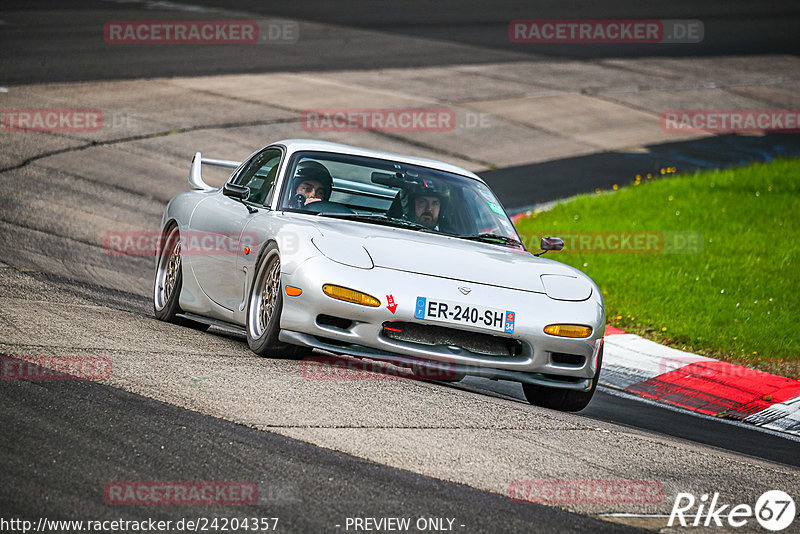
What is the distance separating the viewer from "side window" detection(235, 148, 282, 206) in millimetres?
8102

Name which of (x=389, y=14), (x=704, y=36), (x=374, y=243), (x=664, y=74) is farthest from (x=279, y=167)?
(x=704, y=36)

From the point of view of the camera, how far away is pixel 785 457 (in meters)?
6.87

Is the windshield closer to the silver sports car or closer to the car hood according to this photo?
the silver sports car

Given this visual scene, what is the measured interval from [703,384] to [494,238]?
2118mm

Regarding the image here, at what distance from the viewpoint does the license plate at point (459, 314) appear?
21.4 ft

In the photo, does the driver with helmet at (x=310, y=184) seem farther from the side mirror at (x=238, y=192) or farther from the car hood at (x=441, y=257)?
the car hood at (x=441, y=257)

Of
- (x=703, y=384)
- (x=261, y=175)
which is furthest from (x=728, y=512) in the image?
(x=261, y=175)

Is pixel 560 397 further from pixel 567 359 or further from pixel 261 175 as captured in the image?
pixel 261 175

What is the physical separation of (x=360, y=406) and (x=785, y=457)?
2717mm

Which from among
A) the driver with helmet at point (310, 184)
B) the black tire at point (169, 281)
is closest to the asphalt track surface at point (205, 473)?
the driver with helmet at point (310, 184)

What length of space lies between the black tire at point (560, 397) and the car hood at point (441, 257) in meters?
0.69

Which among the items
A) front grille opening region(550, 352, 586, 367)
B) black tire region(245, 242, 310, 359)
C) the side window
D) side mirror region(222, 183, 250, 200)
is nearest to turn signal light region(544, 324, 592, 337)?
front grille opening region(550, 352, 586, 367)

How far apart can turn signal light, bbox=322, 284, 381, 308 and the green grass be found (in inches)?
159

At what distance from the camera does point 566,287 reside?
7.09 metres
